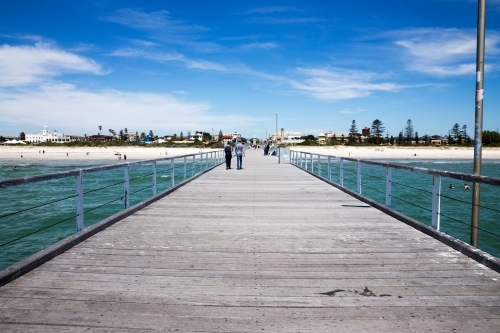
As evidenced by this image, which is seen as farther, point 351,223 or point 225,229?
Result: point 351,223

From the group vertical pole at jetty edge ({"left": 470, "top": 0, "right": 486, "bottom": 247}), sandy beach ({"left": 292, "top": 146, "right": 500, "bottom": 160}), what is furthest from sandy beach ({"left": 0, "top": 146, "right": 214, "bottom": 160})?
vertical pole at jetty edge ({"left": 470, "top": 0, "right": 486, "bottom": 247})

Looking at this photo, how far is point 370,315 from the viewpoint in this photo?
9.91ft

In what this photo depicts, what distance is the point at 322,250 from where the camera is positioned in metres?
4.82

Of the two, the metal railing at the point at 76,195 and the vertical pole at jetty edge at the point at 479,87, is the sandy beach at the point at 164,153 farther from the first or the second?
the vertical pole at jetty edge at the point at 479,87

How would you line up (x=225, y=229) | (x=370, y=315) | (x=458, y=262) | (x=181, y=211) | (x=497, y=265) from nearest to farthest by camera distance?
(x=370, y=315), (x=497, y=265), (x=458, y=262), (x=225, y=229), (x=181, y=211)

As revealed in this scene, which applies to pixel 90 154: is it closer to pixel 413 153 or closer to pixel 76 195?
pixel 413 153

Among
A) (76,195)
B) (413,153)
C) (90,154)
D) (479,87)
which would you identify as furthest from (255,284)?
(413,153)

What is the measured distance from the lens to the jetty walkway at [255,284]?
2904 mm

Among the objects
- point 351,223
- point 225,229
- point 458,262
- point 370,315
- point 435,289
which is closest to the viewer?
point 370,315

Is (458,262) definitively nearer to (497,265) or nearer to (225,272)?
(497,265)

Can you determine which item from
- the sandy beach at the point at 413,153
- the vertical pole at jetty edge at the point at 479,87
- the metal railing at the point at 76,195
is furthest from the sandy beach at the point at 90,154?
the vertical pole at jetty edge at the point at 479,87

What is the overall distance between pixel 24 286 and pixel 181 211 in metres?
4.15

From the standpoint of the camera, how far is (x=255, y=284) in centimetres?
365

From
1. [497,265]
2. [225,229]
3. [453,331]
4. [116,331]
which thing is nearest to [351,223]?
[225,229]
